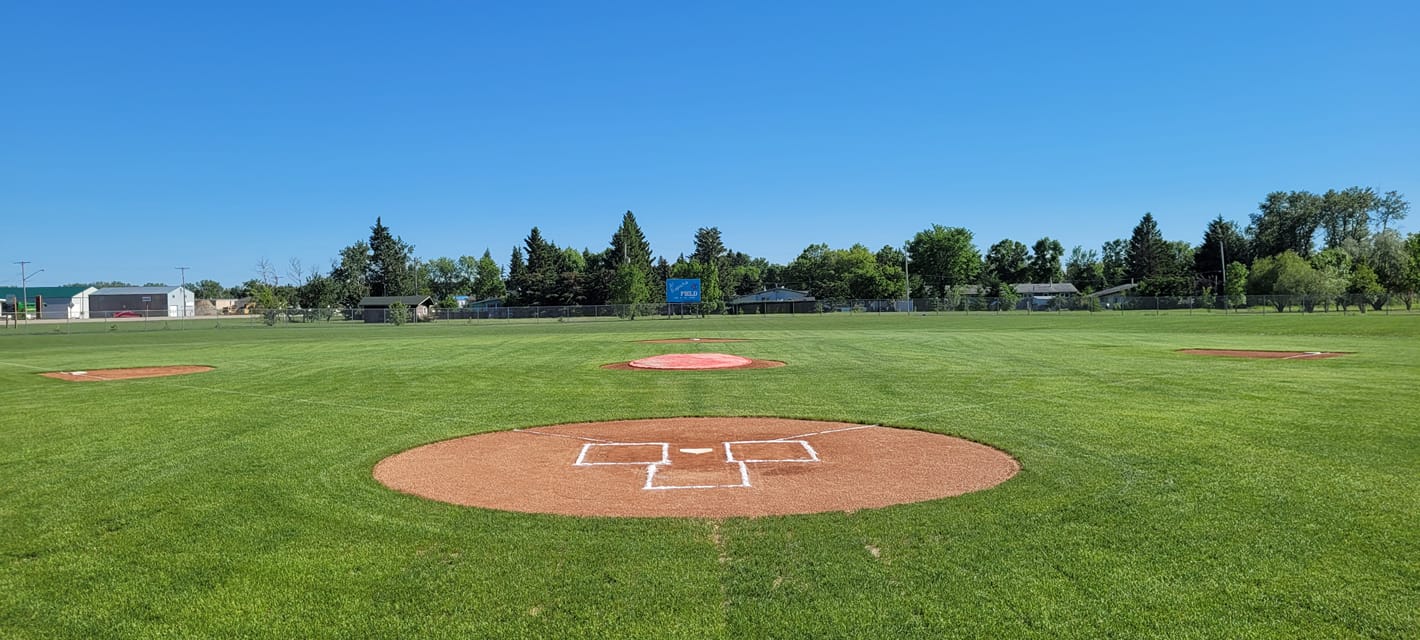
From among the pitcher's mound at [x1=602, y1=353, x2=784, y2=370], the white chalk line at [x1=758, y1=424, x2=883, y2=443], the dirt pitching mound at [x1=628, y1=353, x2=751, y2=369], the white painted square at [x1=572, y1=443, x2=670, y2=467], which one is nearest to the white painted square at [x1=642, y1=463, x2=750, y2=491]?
the white painted square at [x1=572, y1=443, x2=670, y2=467]

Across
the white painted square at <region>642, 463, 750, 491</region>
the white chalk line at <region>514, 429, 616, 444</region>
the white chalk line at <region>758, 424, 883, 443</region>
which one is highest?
the white chalk line at <region>514, 429, 616, 444</region>

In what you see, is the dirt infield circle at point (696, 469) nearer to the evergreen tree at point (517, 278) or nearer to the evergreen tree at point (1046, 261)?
the evergreen tree at point (517, 278)

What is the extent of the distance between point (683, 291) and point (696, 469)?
2977 inches

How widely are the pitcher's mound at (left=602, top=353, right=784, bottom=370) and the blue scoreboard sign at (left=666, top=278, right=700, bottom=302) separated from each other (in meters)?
59.8

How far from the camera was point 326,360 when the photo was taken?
23359 mm

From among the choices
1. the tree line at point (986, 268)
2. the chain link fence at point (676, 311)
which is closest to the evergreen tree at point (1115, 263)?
the tree line at point (986, 268)

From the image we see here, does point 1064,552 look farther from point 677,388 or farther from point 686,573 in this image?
point 677,388

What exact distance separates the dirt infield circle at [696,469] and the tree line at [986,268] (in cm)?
7609

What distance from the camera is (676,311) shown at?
8762 cm

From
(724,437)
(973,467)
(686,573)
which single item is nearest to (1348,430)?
(973,467)

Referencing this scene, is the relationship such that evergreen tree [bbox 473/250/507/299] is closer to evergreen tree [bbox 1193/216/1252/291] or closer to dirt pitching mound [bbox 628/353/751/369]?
evergreen tree [bbox 1193/216/1252/291]

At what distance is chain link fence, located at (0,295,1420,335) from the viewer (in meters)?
62.0

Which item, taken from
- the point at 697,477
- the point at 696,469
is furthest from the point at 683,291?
the point at 697,477

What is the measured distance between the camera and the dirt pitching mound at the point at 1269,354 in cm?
2051
